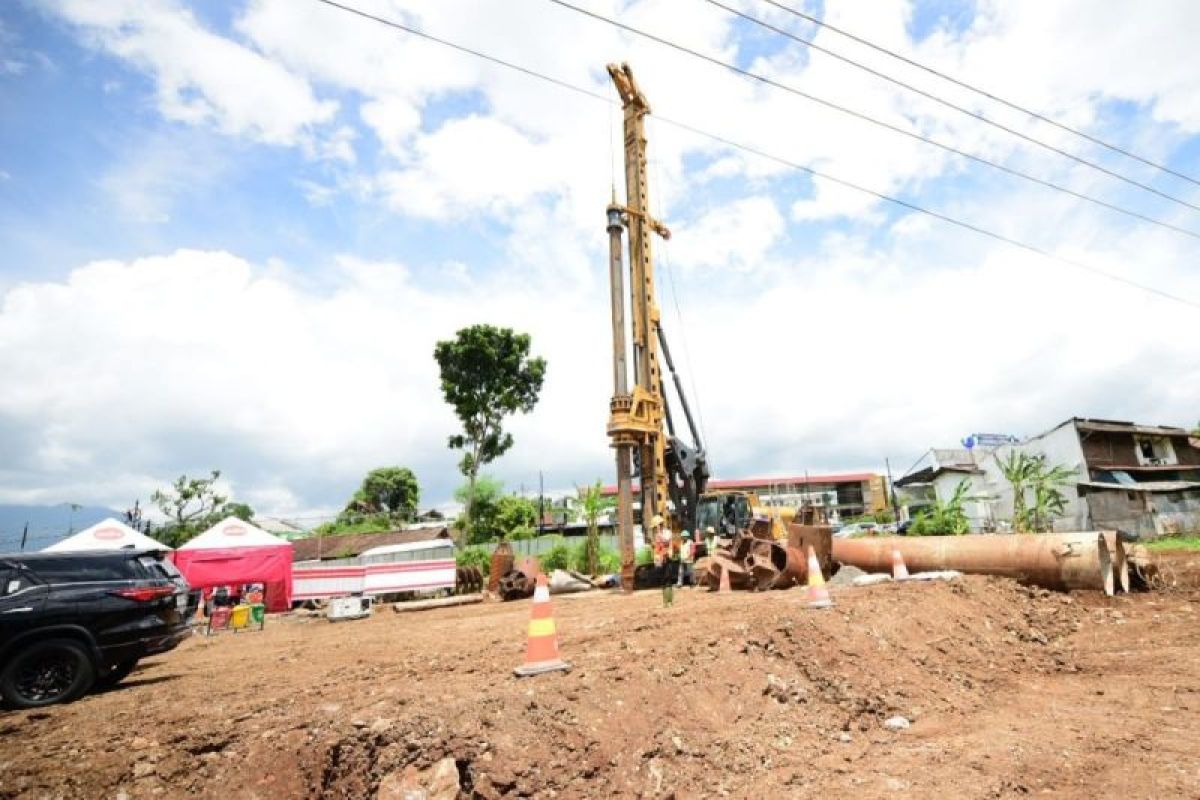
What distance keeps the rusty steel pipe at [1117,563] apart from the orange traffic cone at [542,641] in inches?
322

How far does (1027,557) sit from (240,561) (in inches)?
797

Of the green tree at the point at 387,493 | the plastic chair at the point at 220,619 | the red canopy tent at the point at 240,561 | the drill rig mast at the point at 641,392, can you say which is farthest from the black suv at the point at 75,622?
the green tree at the point at 387,493

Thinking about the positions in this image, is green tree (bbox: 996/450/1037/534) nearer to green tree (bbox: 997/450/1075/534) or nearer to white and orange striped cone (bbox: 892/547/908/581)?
green tree (bbox: 997/450/1075/534)

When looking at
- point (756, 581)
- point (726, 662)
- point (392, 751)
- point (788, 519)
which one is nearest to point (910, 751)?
point (726, 662)

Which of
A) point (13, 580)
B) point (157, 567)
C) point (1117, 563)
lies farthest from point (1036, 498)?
point (13, 580)

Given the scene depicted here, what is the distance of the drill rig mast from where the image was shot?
49.3ft

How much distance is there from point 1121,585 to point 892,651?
5.90 meters

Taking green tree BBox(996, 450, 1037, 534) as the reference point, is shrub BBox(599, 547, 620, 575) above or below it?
below

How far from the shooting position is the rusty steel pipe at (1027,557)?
26.2ft

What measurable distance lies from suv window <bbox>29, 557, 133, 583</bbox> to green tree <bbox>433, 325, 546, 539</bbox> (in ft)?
68.4

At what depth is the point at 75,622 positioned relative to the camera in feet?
21.5

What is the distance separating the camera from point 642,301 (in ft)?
55.6

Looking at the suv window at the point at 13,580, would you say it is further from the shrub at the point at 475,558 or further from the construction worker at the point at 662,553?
the shrub at the point at 475,558

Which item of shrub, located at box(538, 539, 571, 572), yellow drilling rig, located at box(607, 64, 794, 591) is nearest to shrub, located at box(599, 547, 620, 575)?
shrub, located at box(538, 539, 571, 572)
